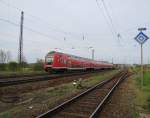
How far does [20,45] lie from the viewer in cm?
4050

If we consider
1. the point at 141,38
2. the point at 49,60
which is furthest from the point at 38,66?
the point at 141,38

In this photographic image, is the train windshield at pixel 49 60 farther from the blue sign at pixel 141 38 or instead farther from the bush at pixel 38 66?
the blue sign at pixel 141 38

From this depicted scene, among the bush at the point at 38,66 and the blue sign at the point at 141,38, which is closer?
the blue sign at the point at 141,38

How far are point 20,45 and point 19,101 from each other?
1178 inches

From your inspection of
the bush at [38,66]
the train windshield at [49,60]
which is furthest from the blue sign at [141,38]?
the bush at [38,66]

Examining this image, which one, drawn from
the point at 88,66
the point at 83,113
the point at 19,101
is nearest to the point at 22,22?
the point at 88,66

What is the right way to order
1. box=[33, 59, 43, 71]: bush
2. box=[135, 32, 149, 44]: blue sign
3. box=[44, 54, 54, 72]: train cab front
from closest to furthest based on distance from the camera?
box=[135, 32, 149, 44]: blue sign → box=[44, 54, 54, 72]: train cab front → box=[33, 59, 43, 71]: bush

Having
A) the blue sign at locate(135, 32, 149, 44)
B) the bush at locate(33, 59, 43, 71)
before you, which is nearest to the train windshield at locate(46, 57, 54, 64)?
the bush at locate(33, 59, 43, 71)

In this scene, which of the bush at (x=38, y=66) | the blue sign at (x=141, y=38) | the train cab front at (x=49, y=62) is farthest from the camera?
the bush at (x=38, y=66)

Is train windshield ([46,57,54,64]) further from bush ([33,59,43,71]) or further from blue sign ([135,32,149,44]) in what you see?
blue sign ([135,32,149,44])

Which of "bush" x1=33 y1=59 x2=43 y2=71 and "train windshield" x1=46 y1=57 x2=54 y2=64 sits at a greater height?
"train windshield" x1=46 y1=57 x2=54 y2=64

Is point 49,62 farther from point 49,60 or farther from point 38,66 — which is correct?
point 38,66

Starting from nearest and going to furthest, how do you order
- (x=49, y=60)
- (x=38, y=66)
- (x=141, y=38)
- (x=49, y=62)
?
(x=141, y=38)
(x=49, y=62)
(x=49, y=60)
(x=38, y=66)

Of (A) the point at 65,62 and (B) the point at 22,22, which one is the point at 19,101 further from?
(B) the point at 22,22
